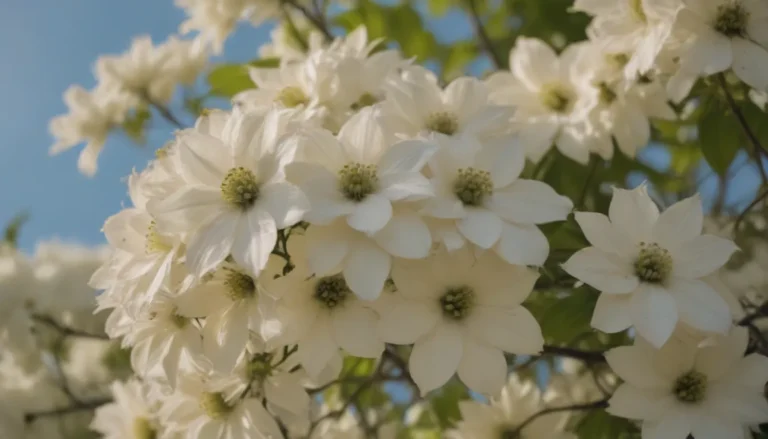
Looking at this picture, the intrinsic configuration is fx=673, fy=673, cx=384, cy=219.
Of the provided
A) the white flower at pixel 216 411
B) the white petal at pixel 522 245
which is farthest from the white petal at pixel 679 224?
the white flower at pixel 216 411

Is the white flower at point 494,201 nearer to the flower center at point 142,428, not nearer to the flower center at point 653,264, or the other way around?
the flower center at point 653,264

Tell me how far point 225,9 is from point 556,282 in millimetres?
524

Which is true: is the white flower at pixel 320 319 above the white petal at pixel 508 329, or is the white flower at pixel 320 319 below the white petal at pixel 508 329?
above

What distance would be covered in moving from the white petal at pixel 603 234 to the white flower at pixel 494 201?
0.06 ft

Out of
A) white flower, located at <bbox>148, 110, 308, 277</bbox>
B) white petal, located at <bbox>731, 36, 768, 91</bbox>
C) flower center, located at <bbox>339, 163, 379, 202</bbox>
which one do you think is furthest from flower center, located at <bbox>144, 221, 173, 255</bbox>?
white petal, located at <bbox>731, 36, 768, 91</bbox>

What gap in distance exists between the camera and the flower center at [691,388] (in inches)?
20.3

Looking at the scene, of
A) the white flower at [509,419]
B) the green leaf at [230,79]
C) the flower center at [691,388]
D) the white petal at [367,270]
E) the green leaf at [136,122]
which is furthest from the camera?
the green leaf at [136,122]

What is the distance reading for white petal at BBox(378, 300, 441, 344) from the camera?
1.46 ft

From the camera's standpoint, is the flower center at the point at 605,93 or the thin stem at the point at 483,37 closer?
the flower center at the point at 605,93

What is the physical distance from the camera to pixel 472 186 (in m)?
0.49

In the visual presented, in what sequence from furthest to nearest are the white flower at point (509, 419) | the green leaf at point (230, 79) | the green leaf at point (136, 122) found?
the green leaf at point (136, 122) < the green leaf at point (230, 79) < the white flower at point (509, 419)

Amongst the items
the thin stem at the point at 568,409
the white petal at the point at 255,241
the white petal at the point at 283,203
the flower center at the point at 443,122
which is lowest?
the thin stem at the point at 568,409

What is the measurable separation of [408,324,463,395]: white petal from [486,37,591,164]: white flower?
0.97ft

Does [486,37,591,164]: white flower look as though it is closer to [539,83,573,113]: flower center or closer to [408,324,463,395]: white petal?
[539,83,573,113]: flower center
